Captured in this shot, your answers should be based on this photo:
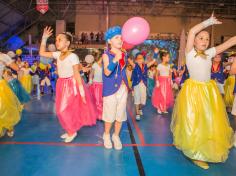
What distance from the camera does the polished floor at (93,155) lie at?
320cm

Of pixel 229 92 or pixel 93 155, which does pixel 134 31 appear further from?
pixel 229 92

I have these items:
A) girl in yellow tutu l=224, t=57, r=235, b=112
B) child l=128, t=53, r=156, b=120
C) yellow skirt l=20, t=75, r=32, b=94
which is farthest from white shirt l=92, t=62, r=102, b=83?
yellow skirt l=20, t=75, r=32, b=94

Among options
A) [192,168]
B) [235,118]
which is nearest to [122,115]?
[192,168]

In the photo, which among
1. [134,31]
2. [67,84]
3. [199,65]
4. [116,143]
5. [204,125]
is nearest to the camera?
[204,125]

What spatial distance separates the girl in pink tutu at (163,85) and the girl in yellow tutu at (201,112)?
9.20 feet

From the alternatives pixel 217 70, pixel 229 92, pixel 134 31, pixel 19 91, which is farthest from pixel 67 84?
pixel 229 92

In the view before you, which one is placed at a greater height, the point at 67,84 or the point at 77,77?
the point at 77,77

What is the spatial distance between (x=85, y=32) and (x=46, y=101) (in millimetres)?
13415

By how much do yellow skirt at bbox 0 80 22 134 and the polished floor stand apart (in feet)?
1.02

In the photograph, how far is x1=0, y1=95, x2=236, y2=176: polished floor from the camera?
10.5ft

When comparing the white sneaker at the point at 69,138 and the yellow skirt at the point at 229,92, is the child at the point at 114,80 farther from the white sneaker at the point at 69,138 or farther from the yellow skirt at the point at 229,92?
the yellow skirt at the point at 229,92

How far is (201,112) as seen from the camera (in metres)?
3.26

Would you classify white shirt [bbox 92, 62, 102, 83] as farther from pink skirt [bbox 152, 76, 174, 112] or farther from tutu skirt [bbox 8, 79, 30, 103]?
tutu skirt [bbox 8, 79, 30, 103]

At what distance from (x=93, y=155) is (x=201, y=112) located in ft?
5.22
